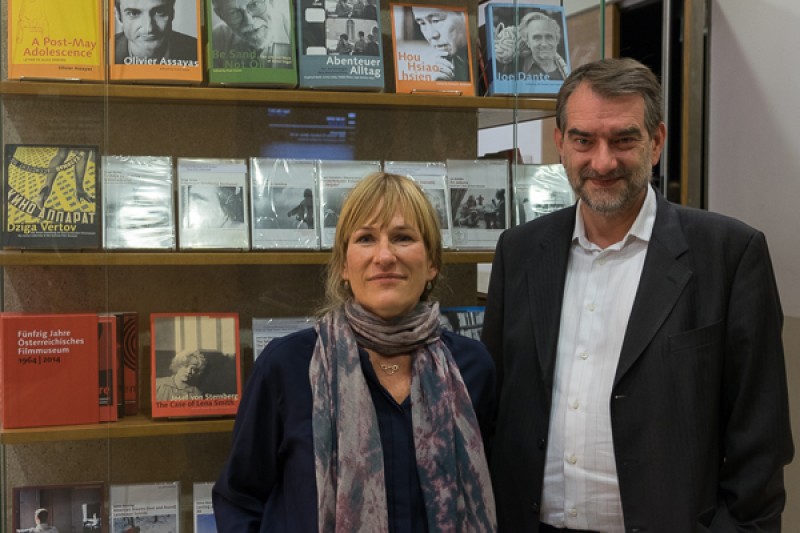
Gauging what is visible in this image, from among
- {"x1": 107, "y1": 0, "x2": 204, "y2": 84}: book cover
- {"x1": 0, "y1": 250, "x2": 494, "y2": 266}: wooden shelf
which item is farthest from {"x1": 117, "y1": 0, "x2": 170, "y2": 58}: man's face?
{"x1": 0, "y1": 250, "x2": 494, "y2": 266}: wooden shelf

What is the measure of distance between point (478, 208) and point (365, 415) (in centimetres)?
133

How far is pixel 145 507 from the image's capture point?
8.70 feet

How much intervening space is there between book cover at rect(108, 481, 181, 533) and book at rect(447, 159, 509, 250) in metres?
1.18

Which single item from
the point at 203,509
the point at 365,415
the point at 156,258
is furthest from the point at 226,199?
the point at 365,415

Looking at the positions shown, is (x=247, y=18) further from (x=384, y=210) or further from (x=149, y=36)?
(x=384, y=210)

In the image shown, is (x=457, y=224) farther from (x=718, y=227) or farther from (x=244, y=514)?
(x=244, y=514)

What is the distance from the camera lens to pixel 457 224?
9.35ft

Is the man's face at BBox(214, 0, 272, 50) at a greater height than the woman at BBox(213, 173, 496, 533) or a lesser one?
greater

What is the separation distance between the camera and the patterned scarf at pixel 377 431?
165 cm

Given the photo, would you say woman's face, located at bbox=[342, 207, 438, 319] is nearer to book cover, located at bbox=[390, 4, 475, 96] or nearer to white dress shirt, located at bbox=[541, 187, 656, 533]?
white dress shirt, located at bbox=[541, 187, 656, 533]

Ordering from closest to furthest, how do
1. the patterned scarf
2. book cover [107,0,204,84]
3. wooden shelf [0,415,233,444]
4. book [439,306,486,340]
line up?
the patterned scarf < wooden shelf [0,415,233,444] < book cover [107,0,204,84] < book [439,306,486,340]

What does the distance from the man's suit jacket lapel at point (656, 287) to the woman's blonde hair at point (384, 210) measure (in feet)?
1.40

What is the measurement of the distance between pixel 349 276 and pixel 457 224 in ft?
3.81

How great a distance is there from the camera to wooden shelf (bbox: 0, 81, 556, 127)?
2.53 m
